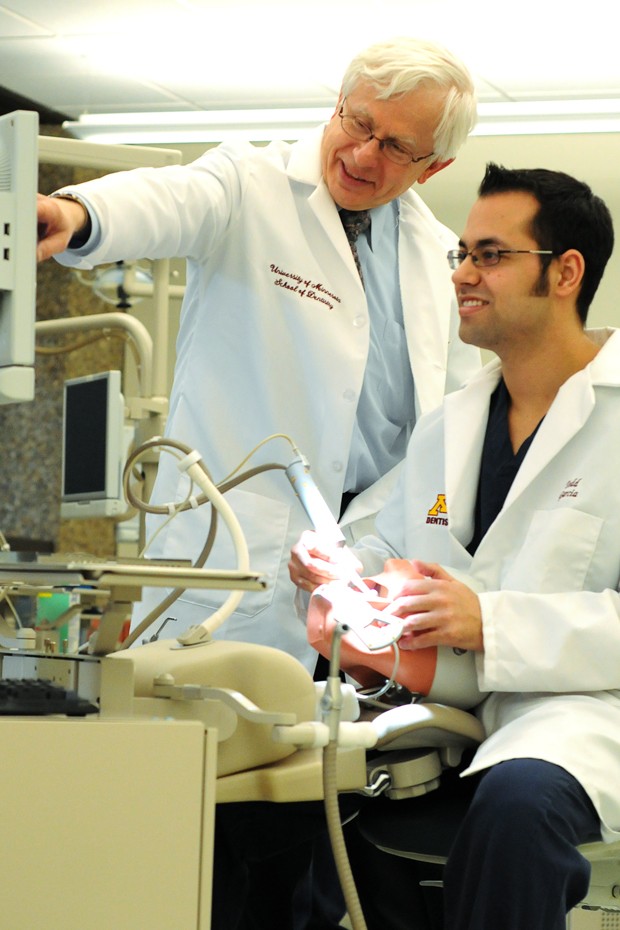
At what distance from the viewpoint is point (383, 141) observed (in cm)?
208

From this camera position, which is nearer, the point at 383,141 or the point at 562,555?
the point at 562,555

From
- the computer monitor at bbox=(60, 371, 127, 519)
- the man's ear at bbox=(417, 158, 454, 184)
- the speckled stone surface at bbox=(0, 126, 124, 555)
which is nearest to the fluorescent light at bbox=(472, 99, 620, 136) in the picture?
the speckled stone surface at bbox=(0, 126, 124, 555)

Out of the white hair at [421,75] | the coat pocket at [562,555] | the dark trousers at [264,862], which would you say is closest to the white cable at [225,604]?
the dark trousers at [264,862]

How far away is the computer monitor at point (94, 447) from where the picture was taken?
3.08m

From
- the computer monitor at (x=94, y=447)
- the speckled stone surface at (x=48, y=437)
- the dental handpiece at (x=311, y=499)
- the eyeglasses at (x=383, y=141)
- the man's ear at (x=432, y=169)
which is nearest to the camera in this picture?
the dental handpiece at (x=311, y=499)

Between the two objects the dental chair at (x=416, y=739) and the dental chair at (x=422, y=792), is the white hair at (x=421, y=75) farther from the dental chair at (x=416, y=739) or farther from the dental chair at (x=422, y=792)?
the dental chair at (x=422, y=792)

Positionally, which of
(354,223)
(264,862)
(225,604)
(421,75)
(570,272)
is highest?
(421,75)

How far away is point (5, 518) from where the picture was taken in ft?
20.0

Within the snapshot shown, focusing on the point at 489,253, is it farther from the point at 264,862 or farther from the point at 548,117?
the point at 548,117

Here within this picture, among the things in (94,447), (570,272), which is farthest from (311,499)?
(94,447)

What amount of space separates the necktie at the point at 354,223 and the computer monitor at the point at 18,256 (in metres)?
1.09

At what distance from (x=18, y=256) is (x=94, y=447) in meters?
1.95

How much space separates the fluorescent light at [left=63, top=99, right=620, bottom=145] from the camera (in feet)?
17.5

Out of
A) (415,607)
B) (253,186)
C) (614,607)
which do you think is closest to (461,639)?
(415,607)
